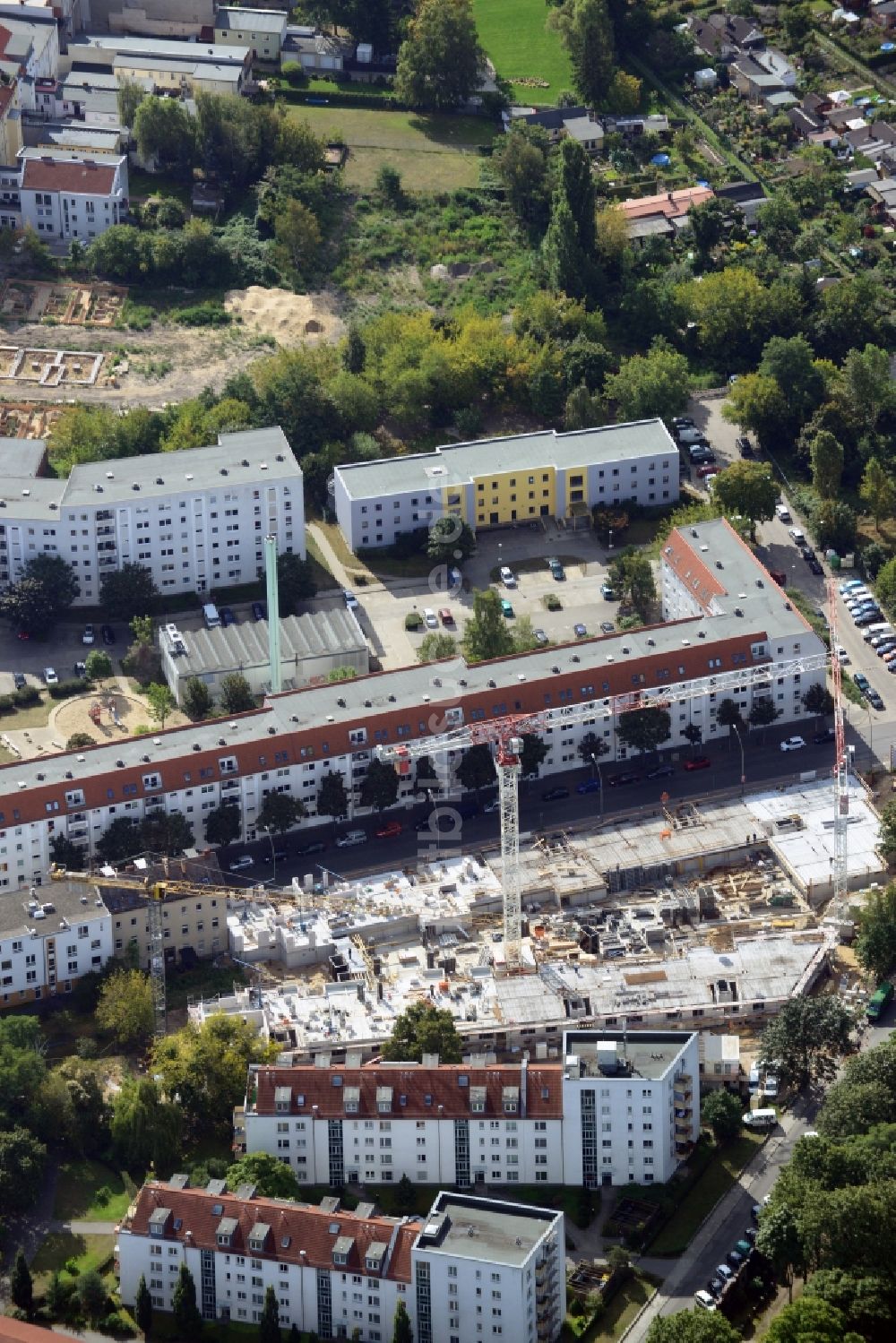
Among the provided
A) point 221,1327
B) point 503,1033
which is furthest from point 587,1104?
point 221,1327

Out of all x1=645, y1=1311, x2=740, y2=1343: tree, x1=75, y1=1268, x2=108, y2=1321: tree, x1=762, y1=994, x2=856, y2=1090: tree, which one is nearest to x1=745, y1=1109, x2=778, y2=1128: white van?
x1=762, y1=994, x2=856, y2=1090: tree

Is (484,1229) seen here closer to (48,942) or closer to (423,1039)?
(423,1039)

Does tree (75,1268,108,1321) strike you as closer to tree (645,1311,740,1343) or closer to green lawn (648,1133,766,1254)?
tree (645,1311,740,1343)

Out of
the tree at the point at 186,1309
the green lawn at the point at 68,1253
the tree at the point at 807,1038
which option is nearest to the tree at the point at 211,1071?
the green lawn at the point at 68,1253

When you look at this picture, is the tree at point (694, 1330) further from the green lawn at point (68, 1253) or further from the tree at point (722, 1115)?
the green lawn at point (68, 1253)

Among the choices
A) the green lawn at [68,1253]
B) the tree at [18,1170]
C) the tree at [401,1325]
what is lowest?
the green lawn at [68,1253]

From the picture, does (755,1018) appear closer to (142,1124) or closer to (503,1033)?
(503,1033)

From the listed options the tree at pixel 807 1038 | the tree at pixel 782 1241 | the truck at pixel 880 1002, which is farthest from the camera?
the truck at pixel 880 1002
